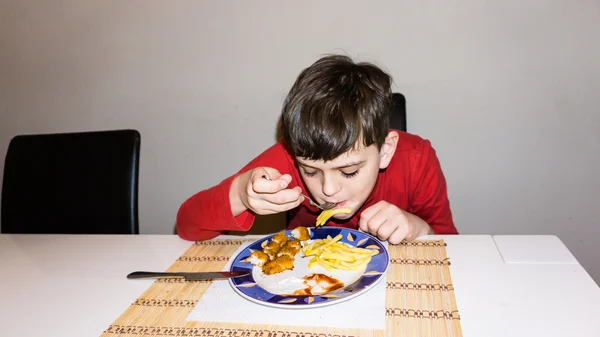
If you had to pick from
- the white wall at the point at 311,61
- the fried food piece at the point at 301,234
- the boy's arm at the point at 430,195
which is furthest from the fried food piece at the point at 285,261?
the white wall at the point at 311,61

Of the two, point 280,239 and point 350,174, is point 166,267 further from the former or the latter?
point 350,174

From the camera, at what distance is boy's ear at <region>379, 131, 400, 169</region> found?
1144mm

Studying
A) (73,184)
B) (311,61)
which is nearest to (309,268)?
(73,184)

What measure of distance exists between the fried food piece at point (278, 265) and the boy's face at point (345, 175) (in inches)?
7.0

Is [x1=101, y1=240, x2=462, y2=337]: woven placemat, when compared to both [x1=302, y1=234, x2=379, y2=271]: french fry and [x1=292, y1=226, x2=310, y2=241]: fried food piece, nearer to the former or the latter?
[x1=302, y1=234, x2=379, y2=271]: french fry

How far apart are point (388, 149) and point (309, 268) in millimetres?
403

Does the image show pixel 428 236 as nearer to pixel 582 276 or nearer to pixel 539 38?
pixel 582 276

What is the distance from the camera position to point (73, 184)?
1.45 metres

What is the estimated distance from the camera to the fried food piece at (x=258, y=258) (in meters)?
0.93

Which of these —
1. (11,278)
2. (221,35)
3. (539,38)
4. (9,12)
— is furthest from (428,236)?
(9,12)

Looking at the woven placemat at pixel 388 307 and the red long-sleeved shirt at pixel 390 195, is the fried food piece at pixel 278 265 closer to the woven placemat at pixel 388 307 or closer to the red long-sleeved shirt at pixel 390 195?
the woven placemat at pixel 388 307

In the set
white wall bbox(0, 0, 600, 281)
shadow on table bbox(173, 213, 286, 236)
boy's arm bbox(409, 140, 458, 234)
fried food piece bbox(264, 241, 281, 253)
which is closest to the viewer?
fried food piece bbox(264, 241, 281, 253)

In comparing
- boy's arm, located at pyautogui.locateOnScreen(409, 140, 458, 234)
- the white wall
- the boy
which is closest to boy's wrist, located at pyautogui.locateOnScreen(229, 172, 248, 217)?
the boy

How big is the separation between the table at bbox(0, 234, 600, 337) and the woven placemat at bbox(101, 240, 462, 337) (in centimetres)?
2
